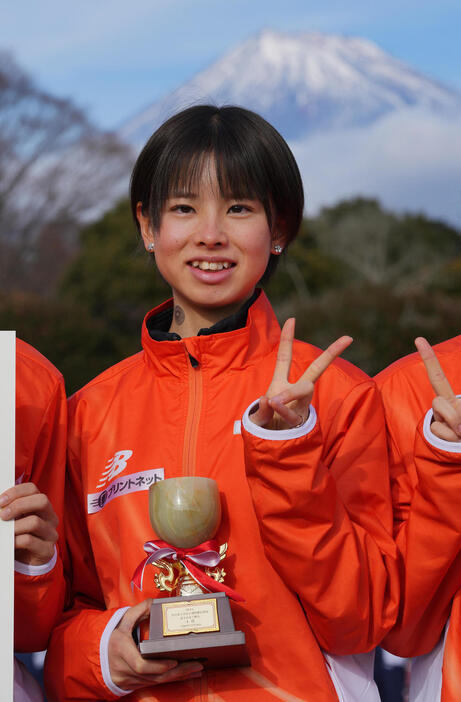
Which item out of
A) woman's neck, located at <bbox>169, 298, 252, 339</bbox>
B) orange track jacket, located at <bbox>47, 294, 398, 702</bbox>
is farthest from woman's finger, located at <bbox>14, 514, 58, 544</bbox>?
woman's neck, located at <bbox>169, 298, 252, 339</bbox>

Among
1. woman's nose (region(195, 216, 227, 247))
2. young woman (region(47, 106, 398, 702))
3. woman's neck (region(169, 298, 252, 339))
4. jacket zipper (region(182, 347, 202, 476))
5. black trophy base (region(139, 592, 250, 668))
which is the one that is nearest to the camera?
black trophy base (region(139, 592, 250, 668))

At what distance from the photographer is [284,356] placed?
1984 millimetres

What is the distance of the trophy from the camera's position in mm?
1849

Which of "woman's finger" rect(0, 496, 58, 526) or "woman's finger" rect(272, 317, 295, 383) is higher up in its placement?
"woman's finger" rect(272, 317, 295, 383)

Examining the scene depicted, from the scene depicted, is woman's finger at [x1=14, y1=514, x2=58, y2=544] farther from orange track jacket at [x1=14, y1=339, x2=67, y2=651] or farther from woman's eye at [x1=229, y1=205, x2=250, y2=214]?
woman's eye at [x1=229, y1=205, x2=250, y2=214]

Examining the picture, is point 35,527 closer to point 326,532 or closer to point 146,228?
point 326,532

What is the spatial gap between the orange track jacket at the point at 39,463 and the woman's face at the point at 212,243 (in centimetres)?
42

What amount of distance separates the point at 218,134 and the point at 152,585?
113 centimetres

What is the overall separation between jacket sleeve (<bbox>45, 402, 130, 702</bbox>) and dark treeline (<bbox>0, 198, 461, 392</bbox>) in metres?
0.81

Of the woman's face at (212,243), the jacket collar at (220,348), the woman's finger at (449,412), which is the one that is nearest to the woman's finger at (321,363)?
the woman's finger at (449,412)

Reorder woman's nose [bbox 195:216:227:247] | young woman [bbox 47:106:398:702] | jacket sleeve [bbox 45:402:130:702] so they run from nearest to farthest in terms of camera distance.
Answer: young woman [bbox 47:106:398:702], jacket sleeve [bbox 45:402:130:702], woman's nose [bbox 195:216:227:247]

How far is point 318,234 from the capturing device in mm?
15258

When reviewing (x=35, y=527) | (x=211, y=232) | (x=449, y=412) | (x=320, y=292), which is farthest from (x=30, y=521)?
(x=320, y=292)

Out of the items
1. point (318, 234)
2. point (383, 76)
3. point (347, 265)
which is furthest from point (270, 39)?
point (347, 265)
